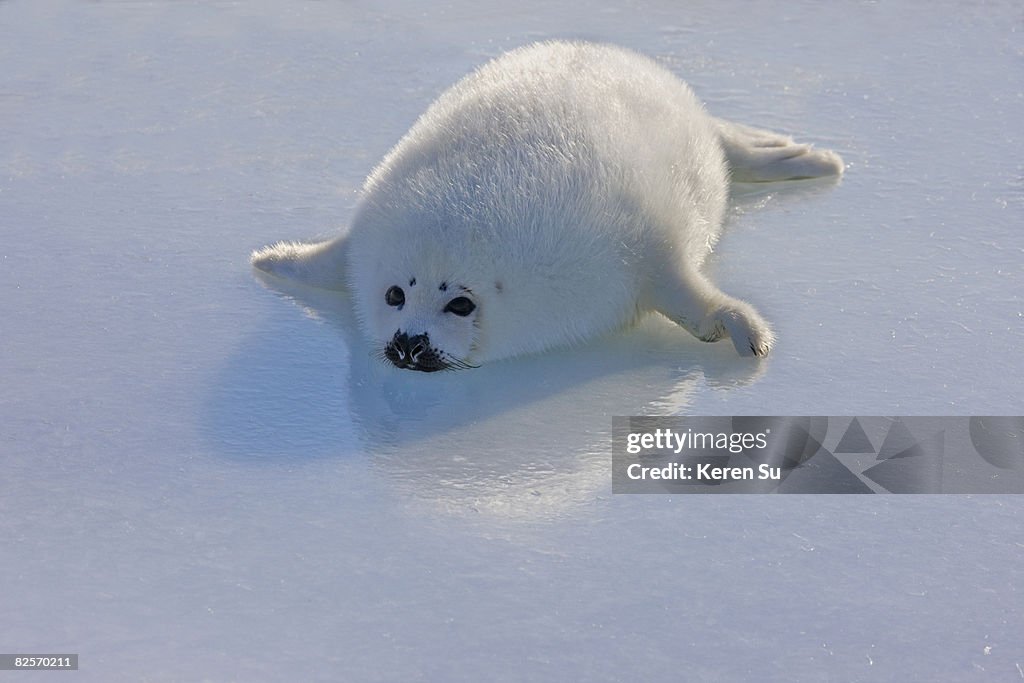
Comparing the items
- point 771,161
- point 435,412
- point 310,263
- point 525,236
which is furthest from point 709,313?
point 771,161

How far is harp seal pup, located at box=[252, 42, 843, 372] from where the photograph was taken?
3.23 m

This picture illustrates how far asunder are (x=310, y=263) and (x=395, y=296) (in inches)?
20.4

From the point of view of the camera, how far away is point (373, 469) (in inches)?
112

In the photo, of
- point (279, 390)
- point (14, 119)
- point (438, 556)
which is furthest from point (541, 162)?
Result: point (14, 119)

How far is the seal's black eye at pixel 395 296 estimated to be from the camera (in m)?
3.28

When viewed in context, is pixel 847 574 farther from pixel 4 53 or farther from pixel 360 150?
pixel 4 53

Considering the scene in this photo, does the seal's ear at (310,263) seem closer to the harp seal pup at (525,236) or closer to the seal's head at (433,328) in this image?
the harp seal pup at (525,236)

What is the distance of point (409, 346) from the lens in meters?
3.17

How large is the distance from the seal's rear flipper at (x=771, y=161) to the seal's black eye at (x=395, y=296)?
5.05 ft

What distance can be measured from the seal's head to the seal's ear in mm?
492

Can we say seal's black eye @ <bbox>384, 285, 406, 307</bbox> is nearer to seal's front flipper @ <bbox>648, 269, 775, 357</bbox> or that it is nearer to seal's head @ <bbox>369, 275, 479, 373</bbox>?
seal's head @ <bbox>369, 275, 479, 373</bbox>

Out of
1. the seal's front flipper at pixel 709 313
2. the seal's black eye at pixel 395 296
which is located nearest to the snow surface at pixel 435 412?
the seal's front flipper at pixel 709 313

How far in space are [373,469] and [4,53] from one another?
3.83 meters

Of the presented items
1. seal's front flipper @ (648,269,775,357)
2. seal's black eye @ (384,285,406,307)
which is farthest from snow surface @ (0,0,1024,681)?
seal's black eye @ (384,285,406,307)
